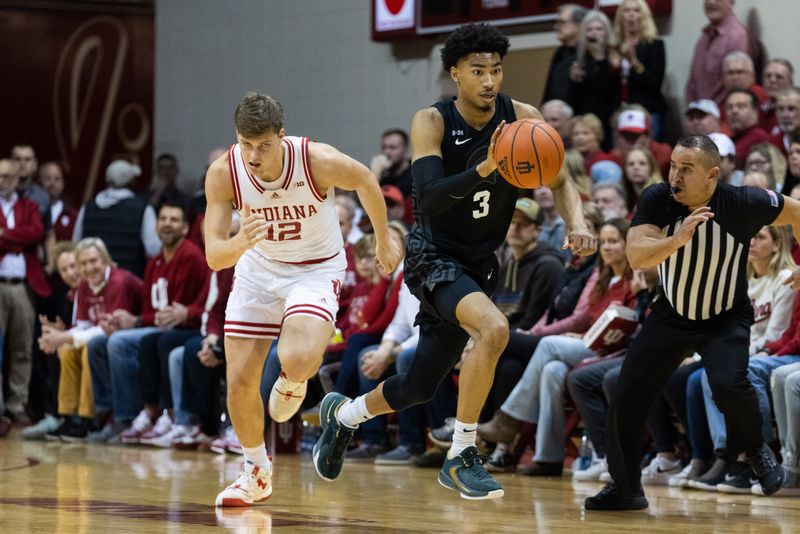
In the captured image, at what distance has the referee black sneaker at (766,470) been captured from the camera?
5867mm

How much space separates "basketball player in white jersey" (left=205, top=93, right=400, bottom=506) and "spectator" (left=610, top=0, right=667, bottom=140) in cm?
485

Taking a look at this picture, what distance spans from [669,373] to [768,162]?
2.98 metres

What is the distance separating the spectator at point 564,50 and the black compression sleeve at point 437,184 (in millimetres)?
5508

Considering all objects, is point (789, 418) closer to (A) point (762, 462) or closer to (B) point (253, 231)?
(A) point (762, 462)

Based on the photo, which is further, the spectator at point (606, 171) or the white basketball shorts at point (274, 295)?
the spectator at point (606, 171)

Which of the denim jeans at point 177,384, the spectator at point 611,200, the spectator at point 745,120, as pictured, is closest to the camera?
the spectator at point 611,200

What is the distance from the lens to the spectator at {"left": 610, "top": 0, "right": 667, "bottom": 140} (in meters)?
10.4

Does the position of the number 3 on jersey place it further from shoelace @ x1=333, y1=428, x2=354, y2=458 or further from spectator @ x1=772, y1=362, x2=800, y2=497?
spectator @ x1=772, y1=362, x2=800, y2=497

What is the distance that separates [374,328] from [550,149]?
13.5ft

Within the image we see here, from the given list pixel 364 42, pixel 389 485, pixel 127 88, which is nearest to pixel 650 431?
pixel 389 485

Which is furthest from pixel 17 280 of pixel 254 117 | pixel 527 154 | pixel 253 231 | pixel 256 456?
pixel 527 154

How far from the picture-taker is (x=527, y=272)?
8.70m

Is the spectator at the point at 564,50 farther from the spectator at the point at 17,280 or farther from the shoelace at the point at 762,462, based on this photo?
the shoelace at the point at 762,462

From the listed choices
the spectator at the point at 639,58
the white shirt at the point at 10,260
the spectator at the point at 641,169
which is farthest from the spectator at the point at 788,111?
the white shirt at the point at 10,260
